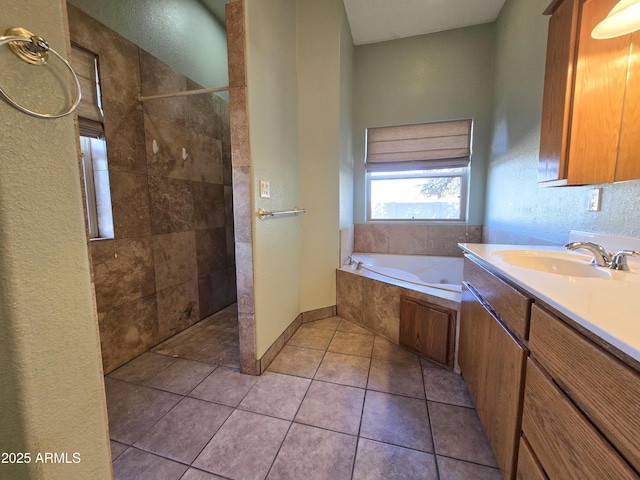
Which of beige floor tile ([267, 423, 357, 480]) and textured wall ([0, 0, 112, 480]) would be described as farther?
beige floor tile ([267, 423, 357, 480])

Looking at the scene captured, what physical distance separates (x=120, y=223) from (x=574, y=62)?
2.58m

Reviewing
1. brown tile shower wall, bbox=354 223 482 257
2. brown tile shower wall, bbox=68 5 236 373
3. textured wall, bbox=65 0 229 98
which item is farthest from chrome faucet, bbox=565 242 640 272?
textured wall, bbox=65 0 229 98

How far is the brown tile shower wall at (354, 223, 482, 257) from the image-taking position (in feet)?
9.40

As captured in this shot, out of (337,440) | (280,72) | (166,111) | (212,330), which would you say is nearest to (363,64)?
(280,72)

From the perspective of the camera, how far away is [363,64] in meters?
2.94

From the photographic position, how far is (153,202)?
1.92 m

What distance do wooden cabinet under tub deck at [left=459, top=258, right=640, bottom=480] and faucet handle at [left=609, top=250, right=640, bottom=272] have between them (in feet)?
1.30

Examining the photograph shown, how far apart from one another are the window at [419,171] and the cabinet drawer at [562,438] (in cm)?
243

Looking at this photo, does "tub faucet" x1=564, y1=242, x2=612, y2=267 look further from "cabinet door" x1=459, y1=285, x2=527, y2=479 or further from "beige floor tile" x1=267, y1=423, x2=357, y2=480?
"beige floor tile" x1=267, y1=423, x2=357, y2=480

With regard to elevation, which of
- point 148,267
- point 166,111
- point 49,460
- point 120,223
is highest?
point 166,111

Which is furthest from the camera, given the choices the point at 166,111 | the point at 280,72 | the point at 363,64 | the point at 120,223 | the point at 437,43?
the point at 363,64

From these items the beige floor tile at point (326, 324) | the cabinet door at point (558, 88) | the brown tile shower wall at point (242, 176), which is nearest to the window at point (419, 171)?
the beige floor tile at point (326, 324)

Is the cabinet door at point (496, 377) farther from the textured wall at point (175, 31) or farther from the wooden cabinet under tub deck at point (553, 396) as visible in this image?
the textured wall at point (175, 31)

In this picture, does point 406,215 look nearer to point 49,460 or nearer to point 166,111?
point 166,111
